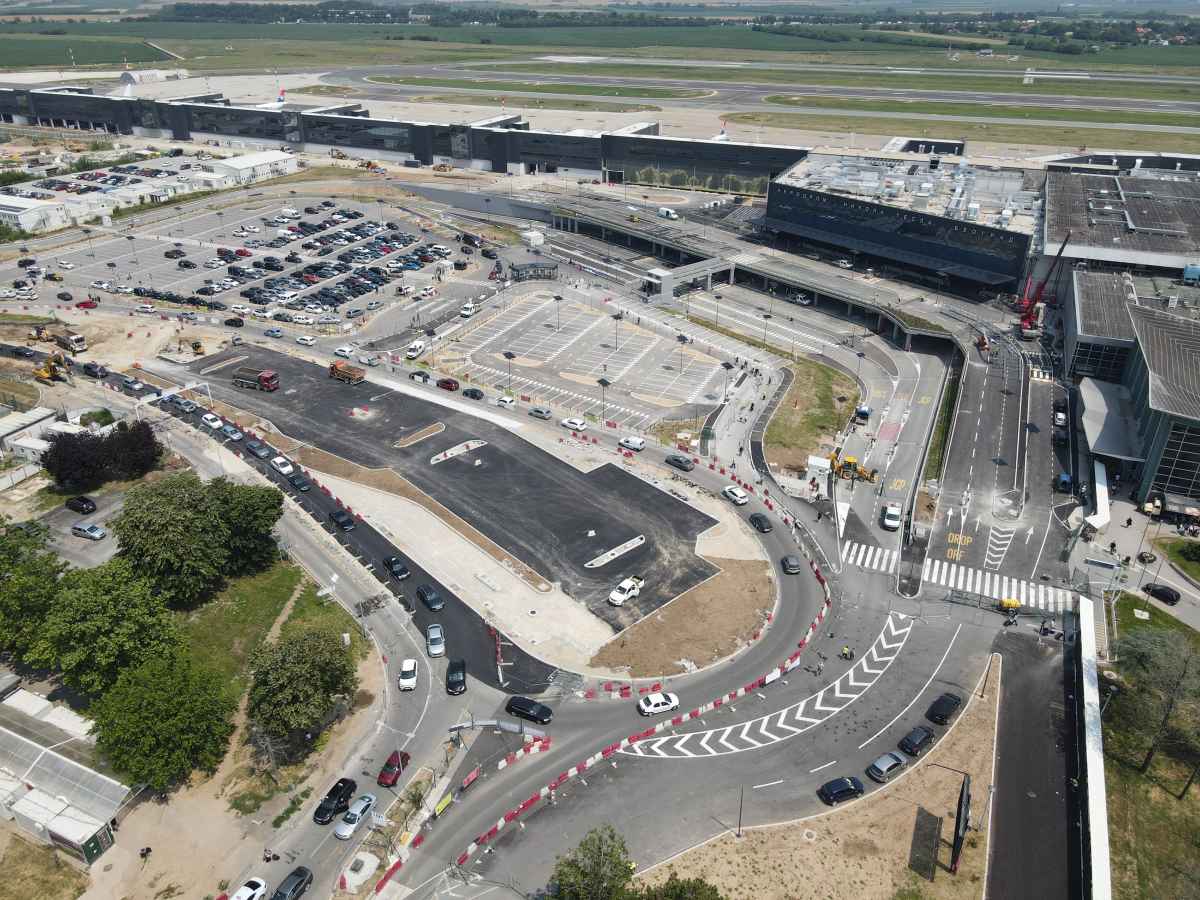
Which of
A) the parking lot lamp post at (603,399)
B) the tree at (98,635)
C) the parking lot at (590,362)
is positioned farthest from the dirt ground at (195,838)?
the parking lot at (590,362)

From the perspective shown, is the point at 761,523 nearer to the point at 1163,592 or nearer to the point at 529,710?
the point at 529,710

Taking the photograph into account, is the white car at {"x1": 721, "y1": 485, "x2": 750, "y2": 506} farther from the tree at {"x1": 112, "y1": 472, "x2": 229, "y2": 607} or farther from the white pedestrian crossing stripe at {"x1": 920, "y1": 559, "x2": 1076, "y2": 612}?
the tree at {"x1": 112, "y1": 472, "x2": 229, "y2": 607}

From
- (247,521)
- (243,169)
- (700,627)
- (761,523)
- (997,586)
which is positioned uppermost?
(243,169)

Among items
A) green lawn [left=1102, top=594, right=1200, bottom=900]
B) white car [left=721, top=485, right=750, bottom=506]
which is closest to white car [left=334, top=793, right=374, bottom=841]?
green lawn [left=1102, top=594, right=1200, bottom=900]

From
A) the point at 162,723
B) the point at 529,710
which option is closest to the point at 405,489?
the point at 529,710

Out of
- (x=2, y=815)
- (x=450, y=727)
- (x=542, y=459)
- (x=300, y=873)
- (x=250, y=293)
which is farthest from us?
(x=250, y=293)

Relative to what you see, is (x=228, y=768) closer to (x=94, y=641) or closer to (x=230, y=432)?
(x=94, y=641)

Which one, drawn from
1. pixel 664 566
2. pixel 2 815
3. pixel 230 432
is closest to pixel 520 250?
pixel 230 432
